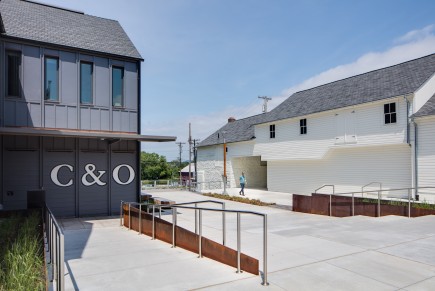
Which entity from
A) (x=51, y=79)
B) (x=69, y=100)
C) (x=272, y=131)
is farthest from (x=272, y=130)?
(x=51, y=79)

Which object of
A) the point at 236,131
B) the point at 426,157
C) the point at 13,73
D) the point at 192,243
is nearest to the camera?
the point at 192,243

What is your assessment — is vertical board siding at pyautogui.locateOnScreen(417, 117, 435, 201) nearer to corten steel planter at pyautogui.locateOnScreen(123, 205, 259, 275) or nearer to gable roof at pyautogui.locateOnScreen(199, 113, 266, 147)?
corten steel planter at pyautogui.locateOnScreen(123, 205, 259, 275)

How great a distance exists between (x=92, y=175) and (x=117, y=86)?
3.56m

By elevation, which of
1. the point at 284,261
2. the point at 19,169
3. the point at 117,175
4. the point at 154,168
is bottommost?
the point at 154,168

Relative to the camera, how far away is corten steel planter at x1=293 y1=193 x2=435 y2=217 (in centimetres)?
1230

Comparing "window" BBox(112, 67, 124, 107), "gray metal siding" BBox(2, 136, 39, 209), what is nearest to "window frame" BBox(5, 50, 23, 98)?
"gray metal siding" BBox(2, 136, 39, 209)

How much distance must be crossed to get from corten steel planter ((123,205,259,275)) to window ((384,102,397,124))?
45.0 feet

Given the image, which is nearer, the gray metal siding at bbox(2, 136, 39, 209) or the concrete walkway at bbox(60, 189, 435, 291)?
the concrete walkway at bbox(60, 189, 435, 291)

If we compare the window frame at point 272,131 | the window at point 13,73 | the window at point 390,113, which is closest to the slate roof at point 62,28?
the window at point 13,73

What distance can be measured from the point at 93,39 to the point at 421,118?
1483cm

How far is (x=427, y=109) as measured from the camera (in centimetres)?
1549

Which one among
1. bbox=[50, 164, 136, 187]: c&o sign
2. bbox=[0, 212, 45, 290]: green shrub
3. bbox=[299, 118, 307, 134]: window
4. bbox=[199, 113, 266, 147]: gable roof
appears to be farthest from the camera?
bbox=[199, 113, 266, 147]: gable roof

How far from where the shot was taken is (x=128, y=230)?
33.3ft

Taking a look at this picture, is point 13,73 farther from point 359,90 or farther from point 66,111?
point 359,90
